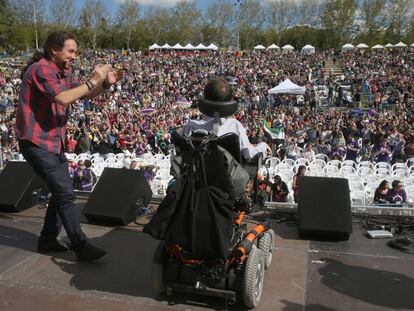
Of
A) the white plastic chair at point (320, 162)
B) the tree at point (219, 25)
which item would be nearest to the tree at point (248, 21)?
the tree at point (219, 25)

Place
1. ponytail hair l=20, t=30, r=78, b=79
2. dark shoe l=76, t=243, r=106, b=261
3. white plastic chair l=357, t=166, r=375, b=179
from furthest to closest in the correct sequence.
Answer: white plastic chair l=357, t=166, r=375, b=179 → dark shoe l=76, t=243, r=106, b=261 → ponytail hair l=20, t=30, r=78, b=79

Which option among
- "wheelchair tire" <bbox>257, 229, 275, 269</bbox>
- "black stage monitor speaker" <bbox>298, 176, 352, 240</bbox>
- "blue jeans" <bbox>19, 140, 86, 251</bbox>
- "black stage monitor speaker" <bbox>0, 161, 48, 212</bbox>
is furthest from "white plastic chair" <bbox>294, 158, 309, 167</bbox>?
"blue jeans" <bbox>19, 140, 86, 251</bbox>

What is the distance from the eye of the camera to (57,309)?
2.92 m

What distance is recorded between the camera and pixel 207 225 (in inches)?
107

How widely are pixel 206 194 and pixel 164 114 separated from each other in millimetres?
18613

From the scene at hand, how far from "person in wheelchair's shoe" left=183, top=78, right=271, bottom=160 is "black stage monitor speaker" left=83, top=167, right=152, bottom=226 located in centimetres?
173

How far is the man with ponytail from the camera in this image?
3.19 meters

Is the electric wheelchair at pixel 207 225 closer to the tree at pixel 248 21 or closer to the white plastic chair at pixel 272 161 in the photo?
A: the white plastic chair at pixel 272 161

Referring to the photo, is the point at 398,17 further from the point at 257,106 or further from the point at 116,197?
the point at 116,197

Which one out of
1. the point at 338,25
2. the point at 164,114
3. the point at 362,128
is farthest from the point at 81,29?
the point at 362,128

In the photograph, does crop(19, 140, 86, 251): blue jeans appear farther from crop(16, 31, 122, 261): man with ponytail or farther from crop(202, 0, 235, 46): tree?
crop(202, 0, 235, 46): tree

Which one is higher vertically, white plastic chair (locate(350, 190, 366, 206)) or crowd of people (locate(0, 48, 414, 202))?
crowd of people (locate(0, 48, 414, 202))

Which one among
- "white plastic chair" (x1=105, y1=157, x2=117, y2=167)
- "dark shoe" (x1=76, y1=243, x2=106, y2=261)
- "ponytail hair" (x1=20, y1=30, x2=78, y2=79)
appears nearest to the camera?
"ponytail hair" (x1=20, y1=30, x2=78, y2=79)

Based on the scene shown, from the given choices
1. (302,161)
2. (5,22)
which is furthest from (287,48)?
(302,161)
